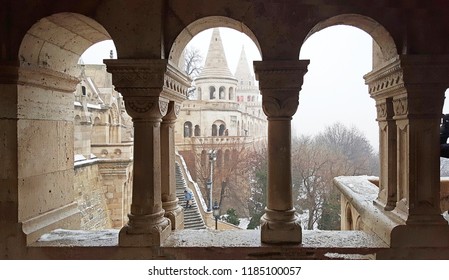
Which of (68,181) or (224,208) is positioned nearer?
(68,181)

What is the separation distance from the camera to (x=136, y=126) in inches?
114

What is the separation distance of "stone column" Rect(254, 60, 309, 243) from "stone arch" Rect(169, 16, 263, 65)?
0.91 feet

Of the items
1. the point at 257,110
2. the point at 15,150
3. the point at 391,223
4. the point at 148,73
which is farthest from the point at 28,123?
the point at 257,110

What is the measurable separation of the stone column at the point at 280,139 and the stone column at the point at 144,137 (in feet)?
2.73

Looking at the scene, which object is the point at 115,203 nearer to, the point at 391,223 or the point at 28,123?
the point at 28,123

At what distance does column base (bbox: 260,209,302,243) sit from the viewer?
2.88 meters

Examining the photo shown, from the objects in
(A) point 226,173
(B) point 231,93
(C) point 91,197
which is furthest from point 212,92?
(C) point 91,197

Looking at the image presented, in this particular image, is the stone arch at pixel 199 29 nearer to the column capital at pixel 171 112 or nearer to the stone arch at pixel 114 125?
the column capital at pixel 171 112

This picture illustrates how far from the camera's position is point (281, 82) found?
110 inches

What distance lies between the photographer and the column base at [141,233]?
2.87 m

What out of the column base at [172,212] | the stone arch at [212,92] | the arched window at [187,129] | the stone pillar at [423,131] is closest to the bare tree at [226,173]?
the arched window at [187,129]

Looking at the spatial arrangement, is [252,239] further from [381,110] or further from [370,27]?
[370,27]

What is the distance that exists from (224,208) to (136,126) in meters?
22.4

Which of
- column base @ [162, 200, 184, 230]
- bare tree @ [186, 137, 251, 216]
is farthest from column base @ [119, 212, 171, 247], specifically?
bare tree @ [186, 137, 251, 216]
